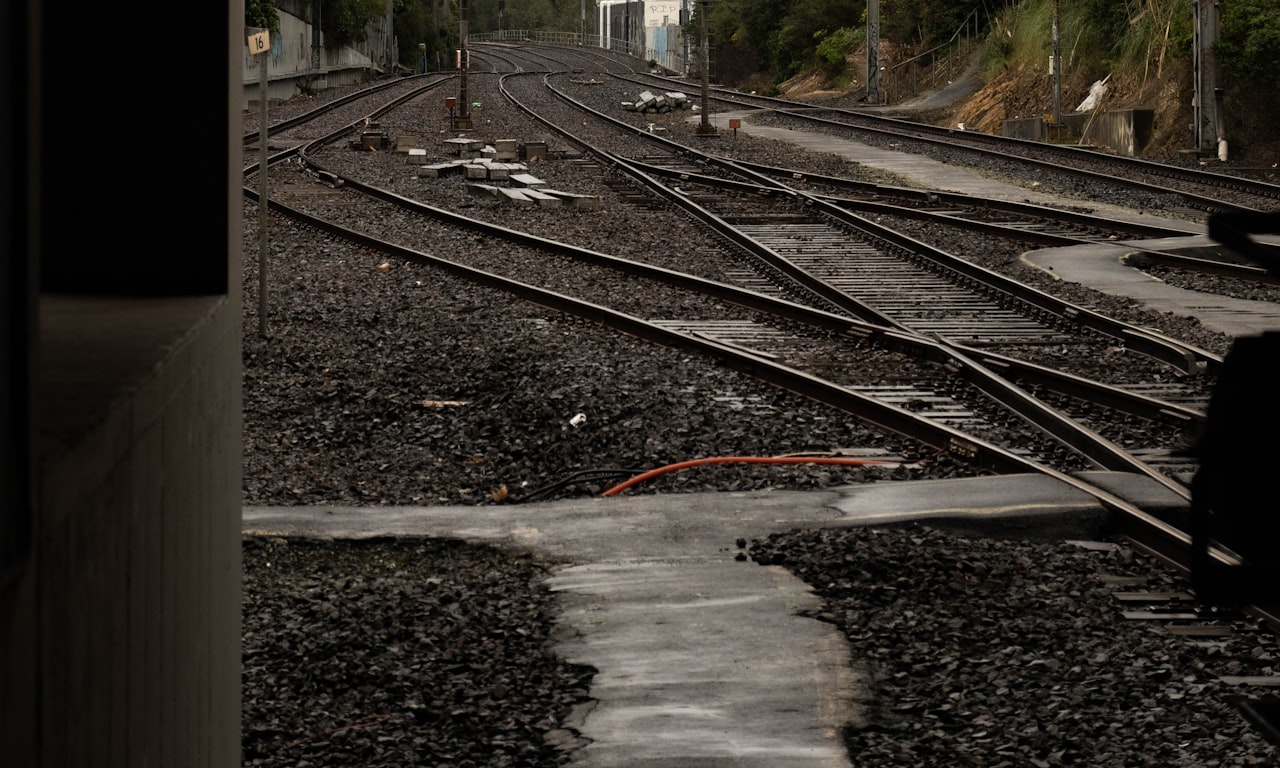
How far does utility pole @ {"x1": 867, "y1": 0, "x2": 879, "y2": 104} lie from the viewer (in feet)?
144

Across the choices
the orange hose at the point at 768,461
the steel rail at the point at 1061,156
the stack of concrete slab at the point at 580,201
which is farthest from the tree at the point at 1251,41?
the orange hose at the point at 768,461

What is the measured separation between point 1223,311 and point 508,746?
1043 centimetres

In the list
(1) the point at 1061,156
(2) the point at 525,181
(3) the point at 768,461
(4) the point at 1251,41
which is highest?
(4) the point at 1251,41

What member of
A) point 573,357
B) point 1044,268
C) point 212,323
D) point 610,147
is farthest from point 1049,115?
point 212,323

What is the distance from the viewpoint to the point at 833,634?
5547 mm

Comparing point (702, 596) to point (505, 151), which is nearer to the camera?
point (702, 596)

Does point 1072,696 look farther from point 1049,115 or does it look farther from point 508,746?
point 1049,115

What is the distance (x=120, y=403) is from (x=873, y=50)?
43669 millimetres

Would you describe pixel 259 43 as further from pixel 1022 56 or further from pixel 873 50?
pixel 873 50

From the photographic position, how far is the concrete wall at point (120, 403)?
6.11 feet

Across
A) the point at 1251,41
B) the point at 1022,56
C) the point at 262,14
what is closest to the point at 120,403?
the point at 1251,41

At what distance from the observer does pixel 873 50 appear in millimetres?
44312

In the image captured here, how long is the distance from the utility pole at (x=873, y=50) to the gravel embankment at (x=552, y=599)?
3499cm

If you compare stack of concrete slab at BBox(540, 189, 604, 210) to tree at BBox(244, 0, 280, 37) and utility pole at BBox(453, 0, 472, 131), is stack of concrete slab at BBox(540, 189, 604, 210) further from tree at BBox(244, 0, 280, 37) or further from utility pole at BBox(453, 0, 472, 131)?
tree at BBox(244, 0, 280, 37)
